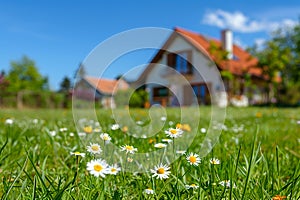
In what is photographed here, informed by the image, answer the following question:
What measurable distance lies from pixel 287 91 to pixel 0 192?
23688 mm

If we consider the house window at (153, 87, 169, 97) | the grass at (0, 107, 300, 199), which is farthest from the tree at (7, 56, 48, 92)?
the grass at (0, 107, 300, 199)

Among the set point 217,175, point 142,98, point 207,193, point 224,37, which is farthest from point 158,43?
point 224,37

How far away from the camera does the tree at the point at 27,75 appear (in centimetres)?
4334

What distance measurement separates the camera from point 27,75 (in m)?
44.8

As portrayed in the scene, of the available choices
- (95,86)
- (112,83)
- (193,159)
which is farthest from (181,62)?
(193,159)

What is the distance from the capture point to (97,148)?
946 millimetres

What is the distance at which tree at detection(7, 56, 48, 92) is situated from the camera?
4334cm

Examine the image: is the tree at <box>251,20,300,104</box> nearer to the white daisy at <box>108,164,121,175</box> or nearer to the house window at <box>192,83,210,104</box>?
the house window at <box>192,83,210,104</box>

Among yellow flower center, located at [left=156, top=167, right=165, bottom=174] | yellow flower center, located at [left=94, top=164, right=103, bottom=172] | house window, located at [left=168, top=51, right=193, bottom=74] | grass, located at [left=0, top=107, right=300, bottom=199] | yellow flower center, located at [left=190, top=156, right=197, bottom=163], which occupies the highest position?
house window, located at [left=168, top=51, right=193, bottom=74]

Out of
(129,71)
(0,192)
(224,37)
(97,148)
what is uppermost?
(224,37)

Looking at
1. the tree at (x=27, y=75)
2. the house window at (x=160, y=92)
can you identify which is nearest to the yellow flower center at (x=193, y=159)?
the house window at (x=160, y=92)

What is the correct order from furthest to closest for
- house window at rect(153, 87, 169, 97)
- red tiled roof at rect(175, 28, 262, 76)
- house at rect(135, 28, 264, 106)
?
house window at rect(153, 87, 169, 97), red tiled roof at rect(175, 28, 262, 76), house at rect(135, 28, 264, 106)

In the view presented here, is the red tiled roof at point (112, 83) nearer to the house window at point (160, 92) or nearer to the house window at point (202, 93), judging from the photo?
the house window at point (202, 93)

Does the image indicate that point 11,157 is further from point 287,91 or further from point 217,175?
point 287,91
